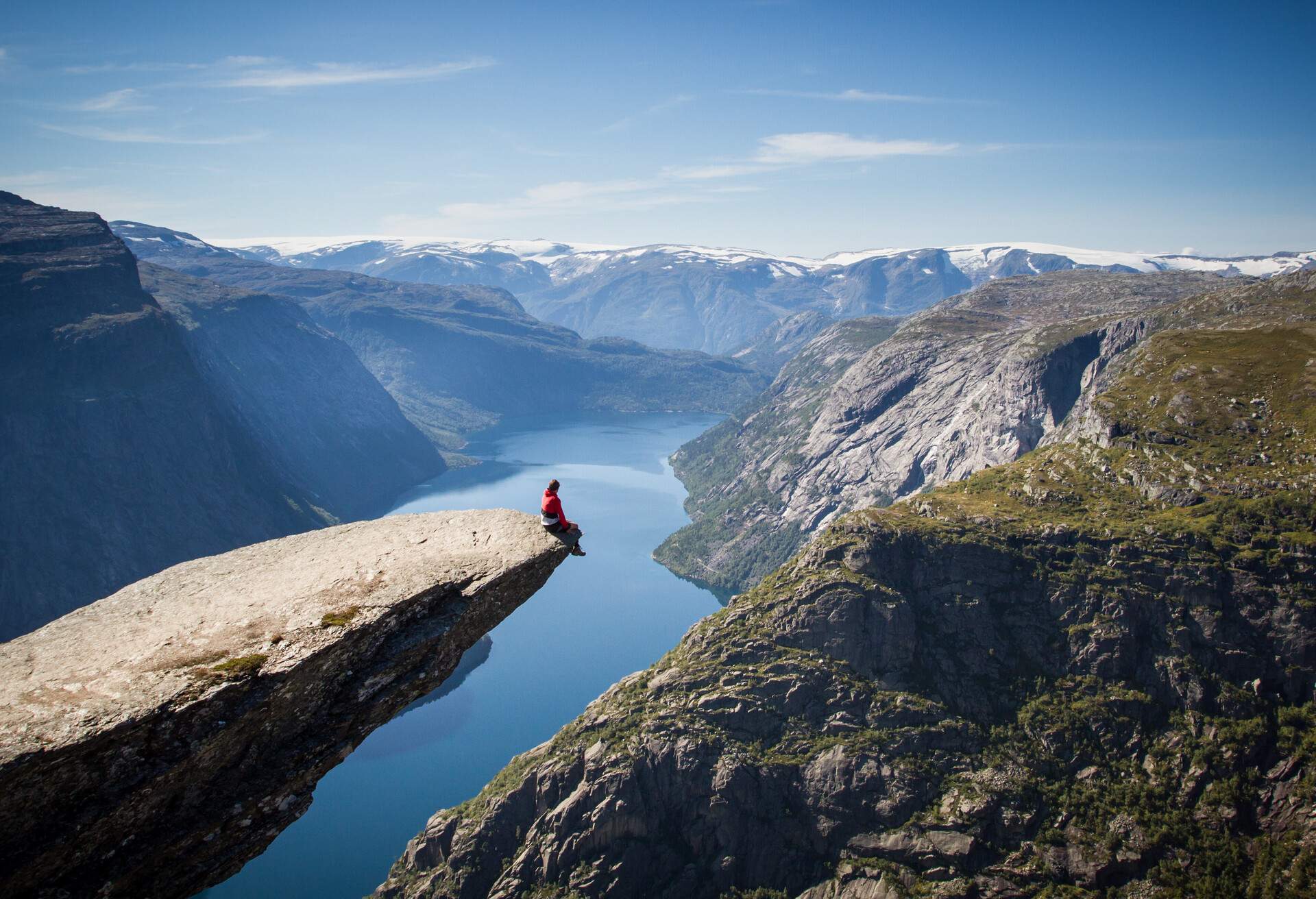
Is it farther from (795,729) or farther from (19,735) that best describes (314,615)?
(795,729)

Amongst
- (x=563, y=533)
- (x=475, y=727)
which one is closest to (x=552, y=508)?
(x=563, y=533)

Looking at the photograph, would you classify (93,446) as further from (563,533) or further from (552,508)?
(563,533)

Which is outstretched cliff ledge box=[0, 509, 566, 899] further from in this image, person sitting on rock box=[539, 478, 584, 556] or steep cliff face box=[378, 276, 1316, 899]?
steep cliff face box=[378, 276, 1316, 899]

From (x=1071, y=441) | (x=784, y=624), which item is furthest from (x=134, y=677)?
(x=1071, y=441)

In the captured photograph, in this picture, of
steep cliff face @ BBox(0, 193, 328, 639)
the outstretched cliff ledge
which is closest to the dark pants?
the outstretched cliff ledge

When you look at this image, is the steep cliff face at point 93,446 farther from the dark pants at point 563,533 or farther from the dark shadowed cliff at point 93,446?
the dark pants at point 563,533

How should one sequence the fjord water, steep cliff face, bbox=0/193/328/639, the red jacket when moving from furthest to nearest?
steep cliff face, bbox=0/193/328/639 → the fjord water → the red jacket
